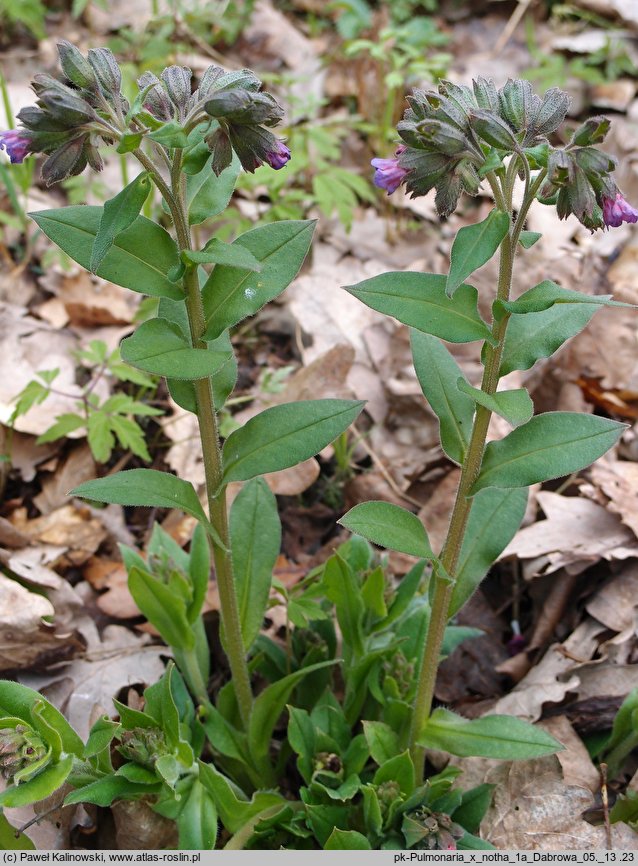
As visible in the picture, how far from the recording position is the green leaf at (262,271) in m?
2.12

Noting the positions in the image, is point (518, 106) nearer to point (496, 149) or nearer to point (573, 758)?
point (496, 149)

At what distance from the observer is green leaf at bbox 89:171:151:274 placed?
1.83m

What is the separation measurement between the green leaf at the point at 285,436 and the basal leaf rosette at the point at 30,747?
811 mm

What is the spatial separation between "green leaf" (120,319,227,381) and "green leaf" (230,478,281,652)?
0.86 m

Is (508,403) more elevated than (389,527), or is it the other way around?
(508,403)

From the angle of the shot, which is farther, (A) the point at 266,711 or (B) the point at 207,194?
(A) the point at 266,711

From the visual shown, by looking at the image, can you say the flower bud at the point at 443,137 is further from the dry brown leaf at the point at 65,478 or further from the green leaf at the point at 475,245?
the dry brown leaf at the point at 65,478

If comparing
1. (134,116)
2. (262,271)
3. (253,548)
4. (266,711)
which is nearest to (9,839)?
(266,711)

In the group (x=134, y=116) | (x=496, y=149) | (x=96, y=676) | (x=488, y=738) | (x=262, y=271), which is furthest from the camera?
A: (x=96, y=676)

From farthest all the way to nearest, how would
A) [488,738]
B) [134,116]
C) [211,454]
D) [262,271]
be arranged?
[488,738] < [211,454] < [262,271] < [134,116]

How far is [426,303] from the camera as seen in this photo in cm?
207

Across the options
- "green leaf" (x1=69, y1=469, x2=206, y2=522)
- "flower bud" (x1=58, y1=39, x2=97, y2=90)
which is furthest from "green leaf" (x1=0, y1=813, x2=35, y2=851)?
"flower bud" (x1=58, y1=39, x2=97, y2=90)

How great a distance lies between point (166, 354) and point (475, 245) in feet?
2.49

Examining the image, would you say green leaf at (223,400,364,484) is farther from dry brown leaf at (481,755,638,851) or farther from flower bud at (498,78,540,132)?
dry brown leaf at (481,755,638,851)
